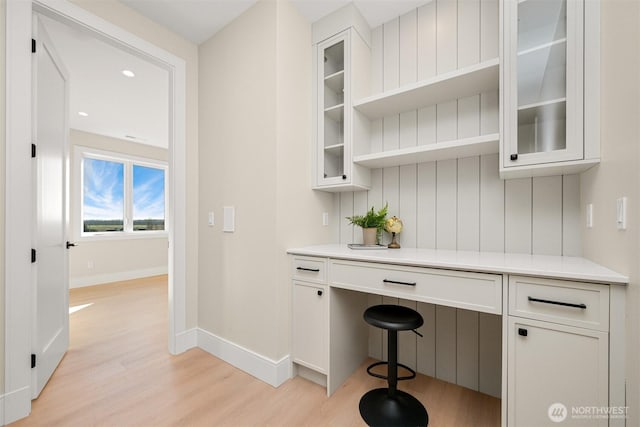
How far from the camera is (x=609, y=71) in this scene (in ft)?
3.83

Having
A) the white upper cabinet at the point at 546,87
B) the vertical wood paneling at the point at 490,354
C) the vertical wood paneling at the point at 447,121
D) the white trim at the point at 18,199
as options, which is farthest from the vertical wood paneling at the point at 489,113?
the white trim at the point at 18,199

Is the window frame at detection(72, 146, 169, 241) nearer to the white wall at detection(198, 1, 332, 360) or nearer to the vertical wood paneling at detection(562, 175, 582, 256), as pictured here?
the white wall at detection(198, 1, 332, 360)

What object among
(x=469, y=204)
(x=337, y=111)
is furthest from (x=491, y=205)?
(x=337, y=111)

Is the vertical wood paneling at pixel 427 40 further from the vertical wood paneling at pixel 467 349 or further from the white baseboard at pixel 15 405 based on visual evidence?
the white baseboard at pixel 15 405

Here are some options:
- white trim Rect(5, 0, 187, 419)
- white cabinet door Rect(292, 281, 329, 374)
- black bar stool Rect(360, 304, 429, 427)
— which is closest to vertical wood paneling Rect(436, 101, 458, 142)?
black bar stool Rect(360, 304, 429, 427)

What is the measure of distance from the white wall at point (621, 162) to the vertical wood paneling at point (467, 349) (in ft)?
2.57

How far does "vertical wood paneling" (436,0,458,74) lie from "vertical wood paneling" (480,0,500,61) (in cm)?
16

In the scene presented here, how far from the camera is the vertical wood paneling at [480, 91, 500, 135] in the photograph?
180 cm

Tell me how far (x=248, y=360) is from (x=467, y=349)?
1523 mm

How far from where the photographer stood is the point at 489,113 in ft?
5.99

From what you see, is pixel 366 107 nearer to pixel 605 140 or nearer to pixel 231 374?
pixel 605 140

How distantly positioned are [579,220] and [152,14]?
3205 mm

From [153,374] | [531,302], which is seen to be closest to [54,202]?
[153,374]

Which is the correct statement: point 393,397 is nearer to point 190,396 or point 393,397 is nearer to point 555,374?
point 555,374
